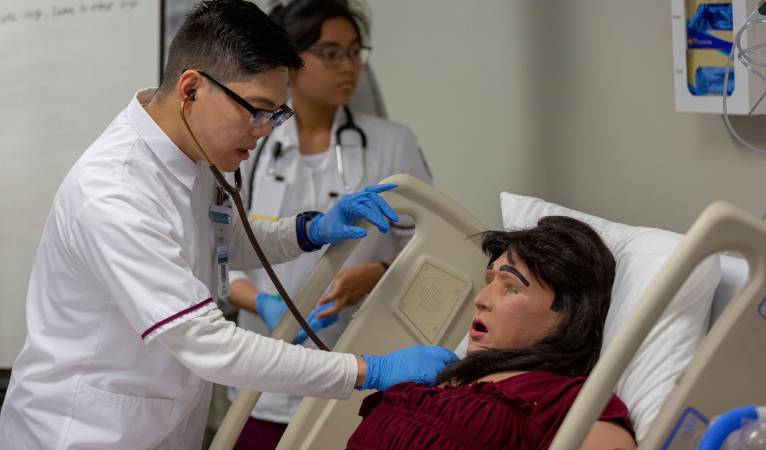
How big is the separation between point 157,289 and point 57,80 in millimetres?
1652

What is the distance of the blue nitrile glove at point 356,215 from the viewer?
6.65ft

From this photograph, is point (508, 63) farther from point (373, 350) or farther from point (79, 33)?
point (79, 33)

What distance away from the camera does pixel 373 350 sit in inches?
84.8

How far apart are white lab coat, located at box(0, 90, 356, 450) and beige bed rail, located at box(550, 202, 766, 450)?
1.66 feet

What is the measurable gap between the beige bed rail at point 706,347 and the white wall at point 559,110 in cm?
54

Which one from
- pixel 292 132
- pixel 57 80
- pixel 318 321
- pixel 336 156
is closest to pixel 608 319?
pixel 318 321

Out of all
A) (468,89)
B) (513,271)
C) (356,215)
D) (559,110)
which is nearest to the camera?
(513,271)

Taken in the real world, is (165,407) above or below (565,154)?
below

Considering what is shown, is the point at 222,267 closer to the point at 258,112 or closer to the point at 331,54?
the point at 258,112

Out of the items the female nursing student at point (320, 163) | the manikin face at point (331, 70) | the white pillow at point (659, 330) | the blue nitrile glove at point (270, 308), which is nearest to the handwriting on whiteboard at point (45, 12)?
A: the female nursing student at point (320, 163)

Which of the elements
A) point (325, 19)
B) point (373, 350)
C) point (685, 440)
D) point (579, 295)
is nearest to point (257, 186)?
point (325, 19)

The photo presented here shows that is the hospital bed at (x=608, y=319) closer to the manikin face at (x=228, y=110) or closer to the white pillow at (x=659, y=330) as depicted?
the white pillow at (x=659, y=330)

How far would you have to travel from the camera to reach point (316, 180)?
2.64 m

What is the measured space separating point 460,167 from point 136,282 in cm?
158
